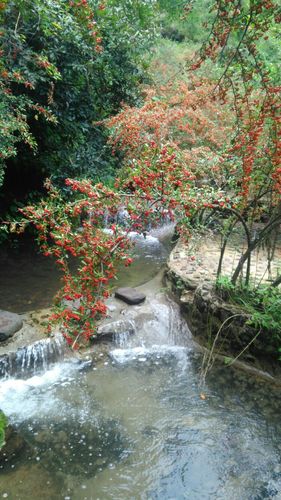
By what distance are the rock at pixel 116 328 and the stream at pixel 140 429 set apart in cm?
12

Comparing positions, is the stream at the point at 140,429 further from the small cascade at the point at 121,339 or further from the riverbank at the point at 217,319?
the riverbank at the point at 217,319

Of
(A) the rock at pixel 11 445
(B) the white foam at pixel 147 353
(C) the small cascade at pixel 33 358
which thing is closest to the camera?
(A) the rock at pixel 11 445

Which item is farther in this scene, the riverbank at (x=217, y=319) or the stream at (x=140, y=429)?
the riverbank at (x=217, y=319)

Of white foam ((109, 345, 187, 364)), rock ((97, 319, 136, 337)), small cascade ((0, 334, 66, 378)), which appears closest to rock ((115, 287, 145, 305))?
rock ((97, 319, 136, 337))

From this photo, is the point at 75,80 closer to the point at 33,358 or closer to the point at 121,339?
the point at 121,339

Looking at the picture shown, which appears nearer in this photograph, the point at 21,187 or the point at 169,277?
the point at 169,277

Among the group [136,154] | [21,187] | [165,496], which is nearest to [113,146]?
[136,154]

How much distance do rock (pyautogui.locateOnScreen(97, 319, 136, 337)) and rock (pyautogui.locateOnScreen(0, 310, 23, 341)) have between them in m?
1.13

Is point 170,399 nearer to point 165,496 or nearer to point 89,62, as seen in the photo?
point 165,496

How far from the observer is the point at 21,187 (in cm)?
859

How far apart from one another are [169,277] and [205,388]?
248cm

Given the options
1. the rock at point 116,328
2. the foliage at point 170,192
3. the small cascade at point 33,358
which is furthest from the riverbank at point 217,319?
the small cascade at point 33,358

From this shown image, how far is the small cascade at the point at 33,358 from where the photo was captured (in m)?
5.35

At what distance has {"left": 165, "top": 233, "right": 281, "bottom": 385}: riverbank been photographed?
17.8 feet
